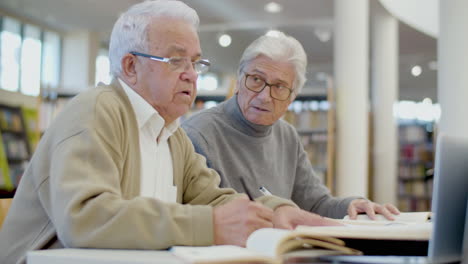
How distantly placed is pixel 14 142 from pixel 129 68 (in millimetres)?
8323

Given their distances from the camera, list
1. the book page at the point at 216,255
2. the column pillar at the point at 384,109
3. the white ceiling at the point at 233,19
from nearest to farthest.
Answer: the book page at the point at 216,255, the column pillar at the point at 384,109, the white ceiling at the point at 233,19

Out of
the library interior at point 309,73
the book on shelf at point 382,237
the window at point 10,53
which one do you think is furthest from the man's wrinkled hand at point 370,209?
the window at point 10,53

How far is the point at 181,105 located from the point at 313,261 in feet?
2.13

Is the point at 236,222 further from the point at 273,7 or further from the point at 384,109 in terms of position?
the point at 273,7

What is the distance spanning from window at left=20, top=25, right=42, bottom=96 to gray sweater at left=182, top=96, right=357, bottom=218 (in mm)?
9058

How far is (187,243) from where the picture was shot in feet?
3.30

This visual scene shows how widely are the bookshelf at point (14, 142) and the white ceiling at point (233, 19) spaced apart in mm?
1926

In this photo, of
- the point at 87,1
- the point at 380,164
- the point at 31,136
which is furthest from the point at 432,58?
the point at 31,136

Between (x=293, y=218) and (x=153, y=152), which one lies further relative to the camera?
(x=153, y=152)

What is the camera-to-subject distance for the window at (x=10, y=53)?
32.9 feet

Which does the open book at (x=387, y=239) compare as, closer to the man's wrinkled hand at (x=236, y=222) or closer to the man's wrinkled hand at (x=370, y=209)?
the man's wrinkled hand at (x=236, y=222)

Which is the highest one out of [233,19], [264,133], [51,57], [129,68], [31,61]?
[233,19]

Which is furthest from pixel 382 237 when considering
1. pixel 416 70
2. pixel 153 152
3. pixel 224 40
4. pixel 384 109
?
pixel 416 70

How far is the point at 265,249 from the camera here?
896 mm
